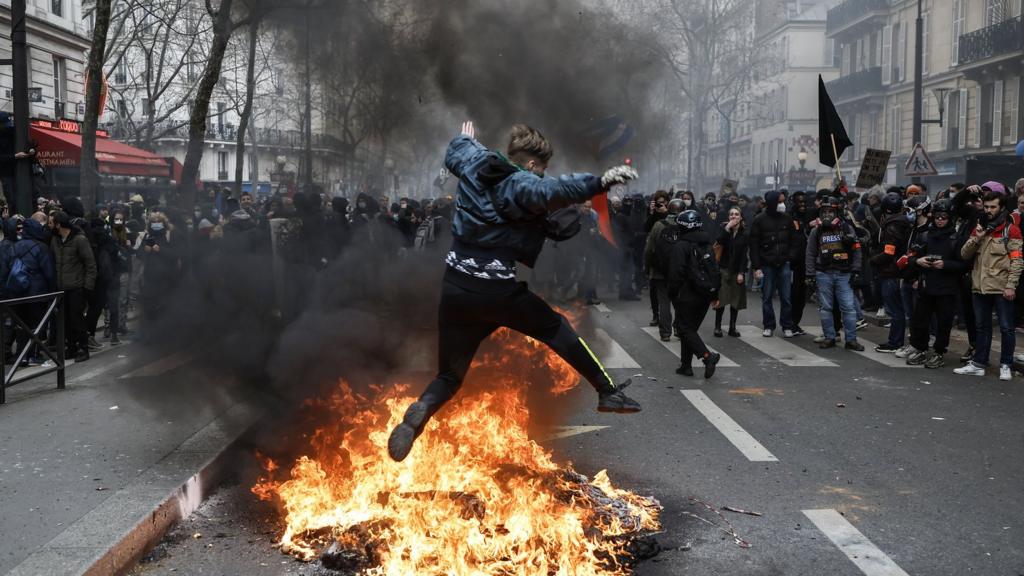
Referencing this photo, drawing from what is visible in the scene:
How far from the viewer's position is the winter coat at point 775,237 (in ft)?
35.8

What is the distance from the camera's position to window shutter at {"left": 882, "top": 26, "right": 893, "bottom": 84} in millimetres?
39469

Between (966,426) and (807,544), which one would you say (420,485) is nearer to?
(807,544)

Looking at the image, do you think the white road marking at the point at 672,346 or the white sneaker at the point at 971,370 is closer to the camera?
the white sneaker at the point at 971,370

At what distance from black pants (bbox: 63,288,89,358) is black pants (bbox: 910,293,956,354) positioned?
826 cm

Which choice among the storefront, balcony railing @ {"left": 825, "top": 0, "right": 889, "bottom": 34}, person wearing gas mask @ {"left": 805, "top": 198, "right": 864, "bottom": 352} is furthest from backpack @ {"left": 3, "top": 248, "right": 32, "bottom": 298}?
balcony railing @ {"left": 825, "top": 0, "right": 889, "bottom": 34}

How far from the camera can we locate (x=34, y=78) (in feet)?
77.6

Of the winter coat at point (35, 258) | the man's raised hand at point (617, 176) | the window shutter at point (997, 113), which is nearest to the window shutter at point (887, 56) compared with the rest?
the window shutter at point (997, 113)

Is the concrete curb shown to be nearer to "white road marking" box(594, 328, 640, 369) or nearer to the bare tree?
"white road marking" box(594, 328, 640, 369)

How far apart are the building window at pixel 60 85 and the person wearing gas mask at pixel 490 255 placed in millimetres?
24287

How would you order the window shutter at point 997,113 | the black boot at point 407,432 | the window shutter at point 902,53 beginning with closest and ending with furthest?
the black boot at point 407,432
the window shutter at point 997,113
the window shutter at point 902,53

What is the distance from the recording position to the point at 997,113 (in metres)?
29.6

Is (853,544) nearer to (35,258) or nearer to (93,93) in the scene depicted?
(35,258)

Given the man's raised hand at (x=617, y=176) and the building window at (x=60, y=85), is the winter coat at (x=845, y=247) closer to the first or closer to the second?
the man's raised hand at (x=617, y=176)

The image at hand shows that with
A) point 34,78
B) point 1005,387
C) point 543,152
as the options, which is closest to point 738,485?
point 543,152
